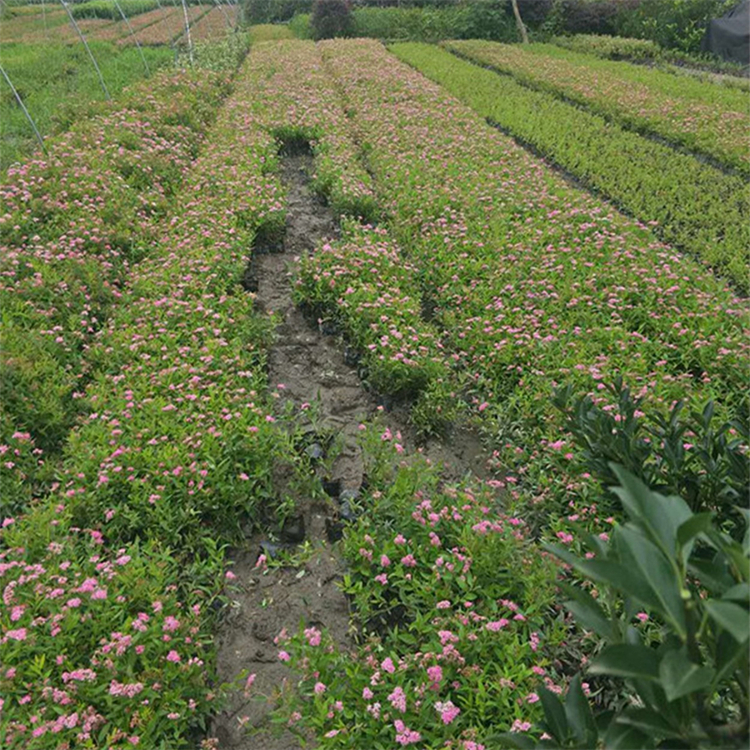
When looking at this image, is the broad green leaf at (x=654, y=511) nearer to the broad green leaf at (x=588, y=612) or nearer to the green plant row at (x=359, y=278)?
the broad green leaf at (x=588, y=612)

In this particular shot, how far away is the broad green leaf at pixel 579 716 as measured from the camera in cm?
114

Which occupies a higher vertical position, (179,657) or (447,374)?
(179,657)

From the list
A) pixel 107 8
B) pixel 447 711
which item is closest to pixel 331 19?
pixel 107 8

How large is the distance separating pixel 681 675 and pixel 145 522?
3147 mm

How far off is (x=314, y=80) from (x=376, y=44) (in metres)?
11.8

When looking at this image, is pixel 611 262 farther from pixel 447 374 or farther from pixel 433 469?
pixel 433 469

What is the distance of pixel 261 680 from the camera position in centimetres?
289

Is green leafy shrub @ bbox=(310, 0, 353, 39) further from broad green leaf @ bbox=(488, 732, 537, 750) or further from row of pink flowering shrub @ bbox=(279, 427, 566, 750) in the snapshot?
broad green leaf @ bbox=(488, 732, 537, 750)

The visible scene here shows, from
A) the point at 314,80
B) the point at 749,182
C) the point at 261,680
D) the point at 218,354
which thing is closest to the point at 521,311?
the point at 218,354

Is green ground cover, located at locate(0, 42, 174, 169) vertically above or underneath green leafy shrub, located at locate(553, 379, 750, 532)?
above

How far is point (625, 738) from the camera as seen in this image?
3.14 feet

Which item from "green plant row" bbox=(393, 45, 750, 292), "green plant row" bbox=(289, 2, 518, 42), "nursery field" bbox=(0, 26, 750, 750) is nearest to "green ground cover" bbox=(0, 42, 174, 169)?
"nursery field" bbox=(0, 26, 750, 750)

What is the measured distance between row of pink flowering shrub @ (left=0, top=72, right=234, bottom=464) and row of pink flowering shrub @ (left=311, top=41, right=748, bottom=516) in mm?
2244

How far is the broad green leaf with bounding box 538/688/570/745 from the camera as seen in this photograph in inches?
46.6
